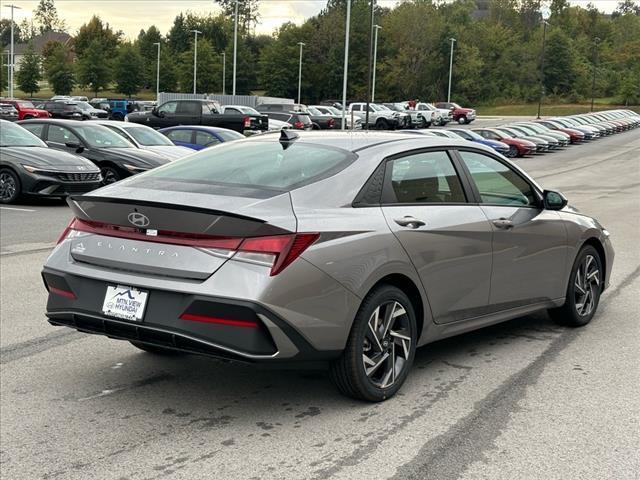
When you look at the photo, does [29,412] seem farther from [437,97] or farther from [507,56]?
[507,56]

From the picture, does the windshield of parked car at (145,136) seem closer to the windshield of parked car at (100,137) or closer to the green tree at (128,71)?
the windshield of parked car at (100,137)

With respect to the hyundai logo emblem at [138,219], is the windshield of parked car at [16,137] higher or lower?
lower

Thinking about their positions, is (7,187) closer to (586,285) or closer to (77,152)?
(77,152)

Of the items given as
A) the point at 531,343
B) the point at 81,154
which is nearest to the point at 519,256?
the point at 531,343

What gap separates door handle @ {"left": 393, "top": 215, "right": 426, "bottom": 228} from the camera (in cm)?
480

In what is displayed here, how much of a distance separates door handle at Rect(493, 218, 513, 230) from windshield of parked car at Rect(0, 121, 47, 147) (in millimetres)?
11954

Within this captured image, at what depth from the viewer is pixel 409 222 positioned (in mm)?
4855

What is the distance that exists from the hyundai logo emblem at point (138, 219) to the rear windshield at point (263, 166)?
1.60ft

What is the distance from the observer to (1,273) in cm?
875

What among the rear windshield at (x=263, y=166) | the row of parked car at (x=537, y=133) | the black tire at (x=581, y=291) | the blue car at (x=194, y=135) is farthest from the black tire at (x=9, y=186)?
the row of parked car at (x=537, y=133)

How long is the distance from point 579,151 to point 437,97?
6755 cm

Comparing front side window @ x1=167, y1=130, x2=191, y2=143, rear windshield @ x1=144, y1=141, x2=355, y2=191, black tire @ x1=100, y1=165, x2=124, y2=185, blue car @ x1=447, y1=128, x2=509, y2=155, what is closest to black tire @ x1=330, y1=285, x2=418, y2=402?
rear windshield @ x1=144, y1=141, x2=355, y2=191

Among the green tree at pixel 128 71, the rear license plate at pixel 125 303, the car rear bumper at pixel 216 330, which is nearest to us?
the car rear bumper at pixel 216 330

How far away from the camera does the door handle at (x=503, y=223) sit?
18.3ft
